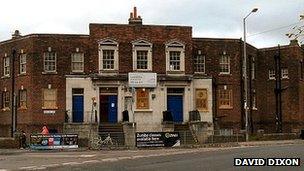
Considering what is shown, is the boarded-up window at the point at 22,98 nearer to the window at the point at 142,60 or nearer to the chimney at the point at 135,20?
the window at the point at 142,60

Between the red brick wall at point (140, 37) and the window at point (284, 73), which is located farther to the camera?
the window at point (284, 73)

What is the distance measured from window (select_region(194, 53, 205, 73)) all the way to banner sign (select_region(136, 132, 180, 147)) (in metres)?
10.8

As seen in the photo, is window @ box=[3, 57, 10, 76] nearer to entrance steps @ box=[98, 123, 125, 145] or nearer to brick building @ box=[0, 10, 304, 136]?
brick building @ box=[0, 10, 304, 136]

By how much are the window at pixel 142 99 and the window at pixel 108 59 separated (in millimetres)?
3197

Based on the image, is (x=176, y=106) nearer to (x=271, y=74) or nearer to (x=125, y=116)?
(x=125, y=116)

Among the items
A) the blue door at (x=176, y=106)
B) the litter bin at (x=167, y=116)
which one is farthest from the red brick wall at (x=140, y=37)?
the litter bin at (x=167, y=116)

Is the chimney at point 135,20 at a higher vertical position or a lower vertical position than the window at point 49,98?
higher

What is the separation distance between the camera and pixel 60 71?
46562 mm

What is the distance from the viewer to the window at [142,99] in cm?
4650

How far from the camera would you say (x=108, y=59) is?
46.4 meters

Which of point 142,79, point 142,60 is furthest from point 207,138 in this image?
point 142,60

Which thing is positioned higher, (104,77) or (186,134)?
(104,77)

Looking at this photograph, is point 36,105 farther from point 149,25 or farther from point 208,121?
point 208,121

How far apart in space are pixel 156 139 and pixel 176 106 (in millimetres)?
7840
